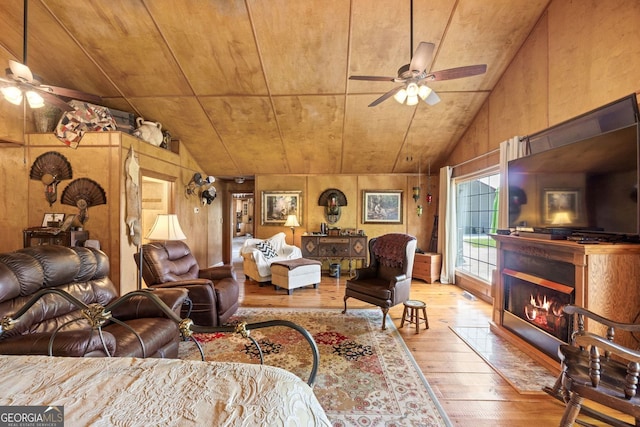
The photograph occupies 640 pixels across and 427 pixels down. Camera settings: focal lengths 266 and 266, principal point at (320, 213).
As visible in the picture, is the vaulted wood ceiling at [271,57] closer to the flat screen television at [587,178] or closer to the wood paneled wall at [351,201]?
the wood paneled wall at [351,201]

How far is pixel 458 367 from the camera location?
242 centimetres

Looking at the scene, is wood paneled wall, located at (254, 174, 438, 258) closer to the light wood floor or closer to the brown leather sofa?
the light wood floor

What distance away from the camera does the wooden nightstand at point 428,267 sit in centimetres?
538

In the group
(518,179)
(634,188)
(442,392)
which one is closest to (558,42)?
(518,179)

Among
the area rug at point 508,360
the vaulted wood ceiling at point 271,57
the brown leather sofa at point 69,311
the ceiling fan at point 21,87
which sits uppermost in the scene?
the vaulted wood ceiling at point 271,57

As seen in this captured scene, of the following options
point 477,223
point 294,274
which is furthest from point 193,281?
point 477,223

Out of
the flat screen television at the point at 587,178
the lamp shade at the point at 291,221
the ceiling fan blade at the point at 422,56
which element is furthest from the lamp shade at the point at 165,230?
the flat screen television at the point at 587,178

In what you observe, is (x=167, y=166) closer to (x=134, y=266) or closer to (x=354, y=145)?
(x=134, y=266)

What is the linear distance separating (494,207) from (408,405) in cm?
355

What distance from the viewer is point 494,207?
4297 millimetres

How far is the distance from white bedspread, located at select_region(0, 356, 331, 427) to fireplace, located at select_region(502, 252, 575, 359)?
2.56m

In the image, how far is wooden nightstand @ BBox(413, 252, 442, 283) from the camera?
5.38 metres

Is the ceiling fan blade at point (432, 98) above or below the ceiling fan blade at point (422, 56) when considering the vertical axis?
below

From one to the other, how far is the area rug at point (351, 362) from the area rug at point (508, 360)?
0.72m
